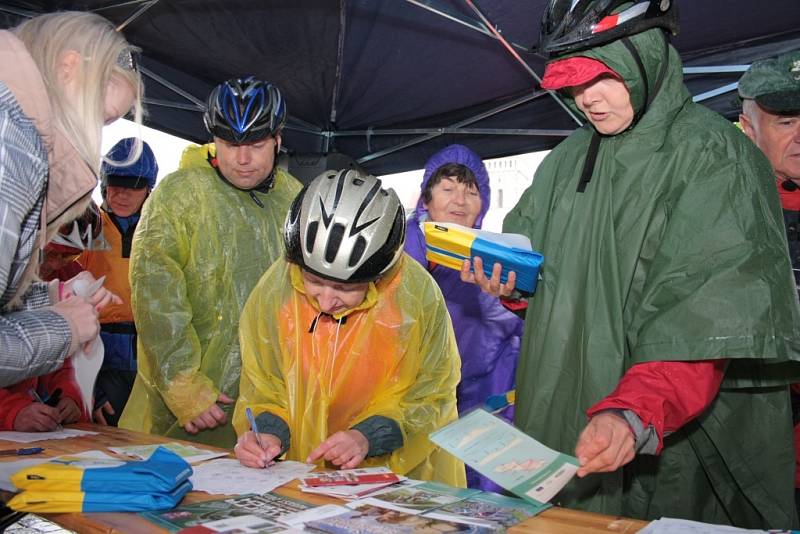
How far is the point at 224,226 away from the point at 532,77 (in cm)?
297

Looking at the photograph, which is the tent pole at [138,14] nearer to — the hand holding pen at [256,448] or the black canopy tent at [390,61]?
the black canopy tent at [390,61]

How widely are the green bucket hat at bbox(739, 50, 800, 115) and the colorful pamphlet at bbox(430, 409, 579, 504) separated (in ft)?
5.15

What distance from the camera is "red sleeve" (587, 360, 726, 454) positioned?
1499 mm

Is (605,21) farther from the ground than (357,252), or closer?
farther from the ground

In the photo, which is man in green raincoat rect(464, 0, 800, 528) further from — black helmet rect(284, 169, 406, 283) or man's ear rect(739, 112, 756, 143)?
man's ear rect(739, 112, 756, 143)

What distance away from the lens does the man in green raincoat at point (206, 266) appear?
113 inches

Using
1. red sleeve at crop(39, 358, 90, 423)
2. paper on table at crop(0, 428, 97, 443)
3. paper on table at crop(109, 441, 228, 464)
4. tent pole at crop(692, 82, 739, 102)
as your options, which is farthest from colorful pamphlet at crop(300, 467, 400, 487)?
tent pole at crop(692, 82, 739, 102)

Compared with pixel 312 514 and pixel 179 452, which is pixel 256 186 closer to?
pixel 179 452

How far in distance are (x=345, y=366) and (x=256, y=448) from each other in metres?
0.39

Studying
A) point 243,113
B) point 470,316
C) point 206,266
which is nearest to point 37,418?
point 206,266

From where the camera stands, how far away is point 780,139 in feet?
8.02

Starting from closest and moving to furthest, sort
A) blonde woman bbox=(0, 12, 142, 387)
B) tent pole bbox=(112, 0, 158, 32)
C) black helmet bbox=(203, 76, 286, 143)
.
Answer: blonde woman bbox=(0, 12, 142, 387) < black helmet bbox=(203, 76, 286, 143) < tent pole bbox=(112, 0, 158, 32)

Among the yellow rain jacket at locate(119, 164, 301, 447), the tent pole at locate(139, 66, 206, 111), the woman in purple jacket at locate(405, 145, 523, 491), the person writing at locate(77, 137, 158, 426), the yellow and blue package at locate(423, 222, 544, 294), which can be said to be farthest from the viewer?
the tent pole at locate(139, 66, 206, 111)

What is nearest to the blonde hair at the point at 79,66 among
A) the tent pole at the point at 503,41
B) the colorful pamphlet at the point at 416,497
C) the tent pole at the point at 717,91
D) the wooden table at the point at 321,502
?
the wooden table at the point at 321,502
